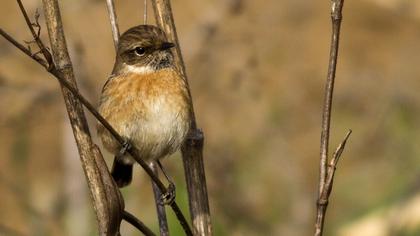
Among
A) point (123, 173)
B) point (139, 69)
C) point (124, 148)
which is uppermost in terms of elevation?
point (139, 69)

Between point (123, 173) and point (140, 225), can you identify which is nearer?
point (140, 225)

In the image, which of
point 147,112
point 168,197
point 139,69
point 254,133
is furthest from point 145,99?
point 254,133

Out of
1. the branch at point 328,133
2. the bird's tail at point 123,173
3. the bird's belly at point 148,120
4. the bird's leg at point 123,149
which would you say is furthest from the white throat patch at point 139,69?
the branch at point 328,133

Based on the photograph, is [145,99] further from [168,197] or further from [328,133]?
[328,133]

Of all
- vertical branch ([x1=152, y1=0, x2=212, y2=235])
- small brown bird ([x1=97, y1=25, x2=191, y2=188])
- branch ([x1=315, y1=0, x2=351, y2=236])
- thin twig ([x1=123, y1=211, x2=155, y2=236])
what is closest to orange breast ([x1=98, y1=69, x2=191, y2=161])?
small brown bird ([x1=97, y1=25, x2=191, y2=188])

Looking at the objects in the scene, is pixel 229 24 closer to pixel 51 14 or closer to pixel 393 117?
pixel 393 117
